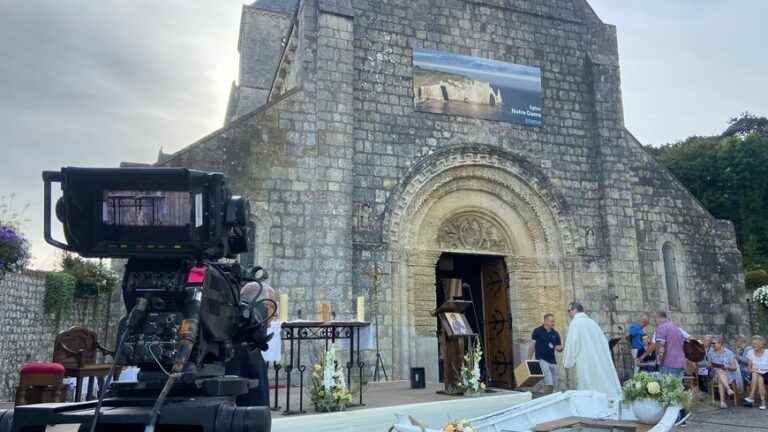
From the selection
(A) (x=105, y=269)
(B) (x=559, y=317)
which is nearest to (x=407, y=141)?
(B) (x=559, y=317)

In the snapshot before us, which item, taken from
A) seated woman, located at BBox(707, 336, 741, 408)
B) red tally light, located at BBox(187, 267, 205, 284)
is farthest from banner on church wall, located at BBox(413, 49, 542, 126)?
red tally light, located at BBox(187, 267, 205, 284)

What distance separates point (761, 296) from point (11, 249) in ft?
56.3

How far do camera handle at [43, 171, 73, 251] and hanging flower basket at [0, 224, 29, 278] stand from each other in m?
5.90

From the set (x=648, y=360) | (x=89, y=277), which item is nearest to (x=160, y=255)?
(x=89, y=277)

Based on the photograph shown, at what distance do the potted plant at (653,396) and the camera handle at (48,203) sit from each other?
18.6ft

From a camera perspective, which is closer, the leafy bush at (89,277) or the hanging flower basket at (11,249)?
the hanging flower basket at (11,249)

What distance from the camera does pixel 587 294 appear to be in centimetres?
1185

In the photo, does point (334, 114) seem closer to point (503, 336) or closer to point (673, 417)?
point (503, 336)

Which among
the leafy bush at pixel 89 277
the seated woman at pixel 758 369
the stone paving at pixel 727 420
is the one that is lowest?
the stone paving at pixel 727 420

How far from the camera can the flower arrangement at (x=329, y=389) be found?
6.09 m

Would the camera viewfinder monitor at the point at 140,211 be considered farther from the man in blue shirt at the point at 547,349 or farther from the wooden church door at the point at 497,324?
the wooden church door at the point at 497,324

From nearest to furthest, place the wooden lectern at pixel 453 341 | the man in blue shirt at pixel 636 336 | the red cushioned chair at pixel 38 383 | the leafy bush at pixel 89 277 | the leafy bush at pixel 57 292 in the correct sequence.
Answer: the red cushioned chair at pixel 38 383, the wooden lectern at pixel 453 341, the leafy bush at pixel 57 292, the leafy bush at pixel 89 277, the man in blue shirt at pixel 636 336

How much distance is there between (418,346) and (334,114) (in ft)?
14.6

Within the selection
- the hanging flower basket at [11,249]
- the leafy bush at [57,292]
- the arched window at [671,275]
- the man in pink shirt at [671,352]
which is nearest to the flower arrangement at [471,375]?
the man in pink shirt at [671,352]
